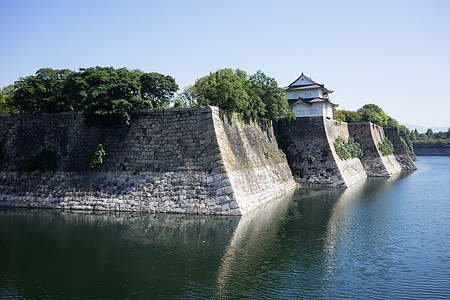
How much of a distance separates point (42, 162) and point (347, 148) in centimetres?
3376

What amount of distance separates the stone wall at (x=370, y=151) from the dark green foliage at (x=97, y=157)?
120 feet

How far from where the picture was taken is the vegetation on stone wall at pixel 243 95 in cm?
2653

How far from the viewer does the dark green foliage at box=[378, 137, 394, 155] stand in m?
51.8

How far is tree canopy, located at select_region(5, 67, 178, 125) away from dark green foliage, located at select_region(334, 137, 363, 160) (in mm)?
21022

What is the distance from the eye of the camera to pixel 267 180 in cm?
Answer: 2864

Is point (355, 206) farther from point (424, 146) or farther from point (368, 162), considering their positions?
point (424, 146)

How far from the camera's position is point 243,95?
93.1 ft

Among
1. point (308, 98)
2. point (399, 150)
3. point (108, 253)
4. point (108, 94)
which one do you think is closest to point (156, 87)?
point (108, 94)

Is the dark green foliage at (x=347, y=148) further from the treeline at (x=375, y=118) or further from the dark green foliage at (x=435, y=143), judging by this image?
the dark green foliage at (x=435, y=143)

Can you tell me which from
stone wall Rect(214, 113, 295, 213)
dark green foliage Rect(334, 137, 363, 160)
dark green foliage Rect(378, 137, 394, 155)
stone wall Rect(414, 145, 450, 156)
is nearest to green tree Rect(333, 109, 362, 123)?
dark green foliage Rect(378, 137, 394, 155)

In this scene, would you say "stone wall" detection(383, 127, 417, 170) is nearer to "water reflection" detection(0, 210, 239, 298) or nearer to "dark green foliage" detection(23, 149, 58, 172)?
"water reflection" detection(0, 210, 239, 298)

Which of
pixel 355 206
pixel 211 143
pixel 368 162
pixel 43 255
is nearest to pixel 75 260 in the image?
pixel 43 255

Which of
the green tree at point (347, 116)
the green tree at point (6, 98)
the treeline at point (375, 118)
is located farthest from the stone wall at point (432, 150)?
the green tree at point (6, 98)

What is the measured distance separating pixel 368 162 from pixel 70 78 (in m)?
39.3
